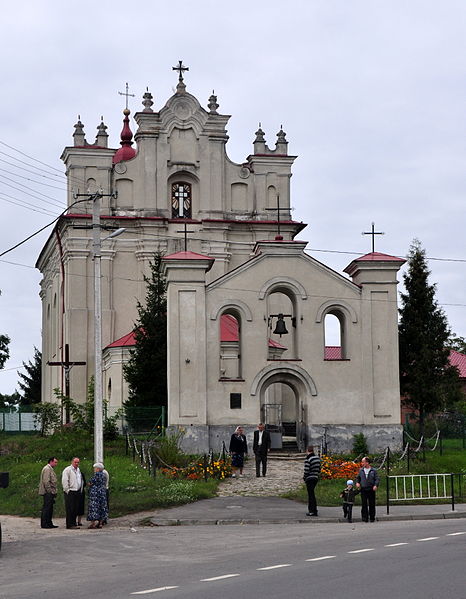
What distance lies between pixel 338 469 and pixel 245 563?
1646 centimetres

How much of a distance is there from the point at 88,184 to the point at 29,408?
472 inches

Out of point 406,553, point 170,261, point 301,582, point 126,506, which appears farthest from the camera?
point 170,261

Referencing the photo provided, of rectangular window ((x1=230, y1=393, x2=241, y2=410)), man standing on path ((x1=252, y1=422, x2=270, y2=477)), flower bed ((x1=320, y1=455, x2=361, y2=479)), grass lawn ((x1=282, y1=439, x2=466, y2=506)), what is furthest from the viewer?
rectangular window ((x1=230, y1=393, x2=241, y2=410))

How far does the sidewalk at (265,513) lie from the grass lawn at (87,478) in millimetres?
630

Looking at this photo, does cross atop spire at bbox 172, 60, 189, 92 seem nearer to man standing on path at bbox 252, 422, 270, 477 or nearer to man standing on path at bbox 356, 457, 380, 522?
man standing on path at bbox 252, 422, 270, 477

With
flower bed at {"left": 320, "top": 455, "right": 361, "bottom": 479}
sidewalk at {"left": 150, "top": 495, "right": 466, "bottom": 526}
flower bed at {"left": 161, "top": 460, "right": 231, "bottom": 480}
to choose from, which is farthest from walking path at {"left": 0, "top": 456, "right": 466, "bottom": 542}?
flower bed at {"left": 320, "top": 455, "right": 361, "bottom": 479}

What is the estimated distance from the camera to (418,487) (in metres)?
28.3

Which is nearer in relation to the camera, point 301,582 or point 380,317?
point 301,582

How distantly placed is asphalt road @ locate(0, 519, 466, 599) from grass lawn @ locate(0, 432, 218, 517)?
3.76 m

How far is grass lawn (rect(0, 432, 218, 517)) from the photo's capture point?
88.8 feet

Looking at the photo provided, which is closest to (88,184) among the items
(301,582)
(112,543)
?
(112,543)

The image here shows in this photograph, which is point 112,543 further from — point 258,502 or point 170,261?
point 170,261

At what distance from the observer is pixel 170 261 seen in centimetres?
3744

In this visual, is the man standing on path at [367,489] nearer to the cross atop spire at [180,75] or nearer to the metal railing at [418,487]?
the metal railing at [418,487]
